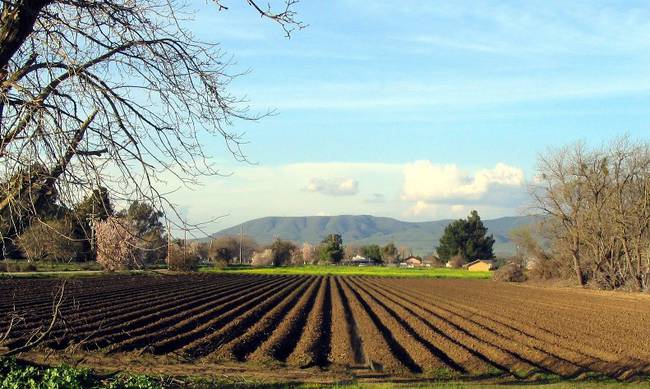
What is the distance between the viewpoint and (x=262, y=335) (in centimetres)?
2025

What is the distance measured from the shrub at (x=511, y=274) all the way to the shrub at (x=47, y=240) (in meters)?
73.2

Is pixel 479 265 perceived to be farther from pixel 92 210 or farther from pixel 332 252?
pixel 92 210

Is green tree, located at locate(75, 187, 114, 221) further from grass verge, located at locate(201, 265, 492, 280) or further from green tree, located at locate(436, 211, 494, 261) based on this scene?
green tree, located at locate(436, 211, 494, 261)

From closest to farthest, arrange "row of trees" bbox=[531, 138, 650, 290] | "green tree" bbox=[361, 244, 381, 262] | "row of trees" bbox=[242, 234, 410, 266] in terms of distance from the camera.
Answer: "row of trees" bbox=[531, 138, 650, 290] → "row of trees" bbox=[242, 234, 410, 266] → "green tree" bbox=[361, 244, 381, 262]

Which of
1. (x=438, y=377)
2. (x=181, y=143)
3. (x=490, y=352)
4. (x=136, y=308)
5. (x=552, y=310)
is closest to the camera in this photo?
(x=181, y=143)

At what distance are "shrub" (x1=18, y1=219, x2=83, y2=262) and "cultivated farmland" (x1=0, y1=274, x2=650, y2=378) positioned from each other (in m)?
1.60

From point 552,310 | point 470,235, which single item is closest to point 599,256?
point 552,310

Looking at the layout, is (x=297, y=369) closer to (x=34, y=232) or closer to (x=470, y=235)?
(x=34, y=232)

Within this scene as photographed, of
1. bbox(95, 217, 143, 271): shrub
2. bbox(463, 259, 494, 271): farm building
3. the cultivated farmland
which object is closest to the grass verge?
bbox(463, 259, 494, 271): farm building

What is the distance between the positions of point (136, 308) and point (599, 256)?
4382 cm

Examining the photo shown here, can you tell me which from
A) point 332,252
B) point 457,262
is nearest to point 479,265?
point 457,262

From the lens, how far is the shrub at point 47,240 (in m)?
6.43

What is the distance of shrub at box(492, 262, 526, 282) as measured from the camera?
75.1 metres

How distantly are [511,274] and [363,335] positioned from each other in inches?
2339
